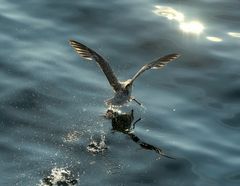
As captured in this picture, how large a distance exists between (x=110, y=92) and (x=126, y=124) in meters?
1.40

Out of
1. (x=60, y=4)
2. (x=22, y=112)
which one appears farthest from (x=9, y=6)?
(x=22, y=112)

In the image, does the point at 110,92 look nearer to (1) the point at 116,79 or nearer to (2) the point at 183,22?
(1) the point at 116,79

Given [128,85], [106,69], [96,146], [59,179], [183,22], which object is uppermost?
[183,22]

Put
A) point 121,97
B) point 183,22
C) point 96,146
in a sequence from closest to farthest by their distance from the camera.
→ point 96,146 < point 121,97 < point 183,22

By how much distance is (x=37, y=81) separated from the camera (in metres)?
17.3

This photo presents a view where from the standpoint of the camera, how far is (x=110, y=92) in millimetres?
17031

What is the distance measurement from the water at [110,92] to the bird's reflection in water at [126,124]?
0.42ft

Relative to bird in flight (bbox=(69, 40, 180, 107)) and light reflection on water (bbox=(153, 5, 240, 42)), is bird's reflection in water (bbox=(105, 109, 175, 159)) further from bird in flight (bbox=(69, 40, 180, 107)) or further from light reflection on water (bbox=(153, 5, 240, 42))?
light reflection on water (bbox=(153, 5, 240, 42))

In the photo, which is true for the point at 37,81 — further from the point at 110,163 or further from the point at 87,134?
the point at 110,163

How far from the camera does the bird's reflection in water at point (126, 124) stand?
15.1 meters

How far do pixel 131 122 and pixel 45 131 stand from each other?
1.81 metres

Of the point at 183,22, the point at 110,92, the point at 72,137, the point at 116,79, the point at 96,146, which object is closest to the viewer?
the point at 96,146

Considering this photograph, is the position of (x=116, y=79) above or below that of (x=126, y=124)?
above

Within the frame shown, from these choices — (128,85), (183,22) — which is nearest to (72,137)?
(128,85)
